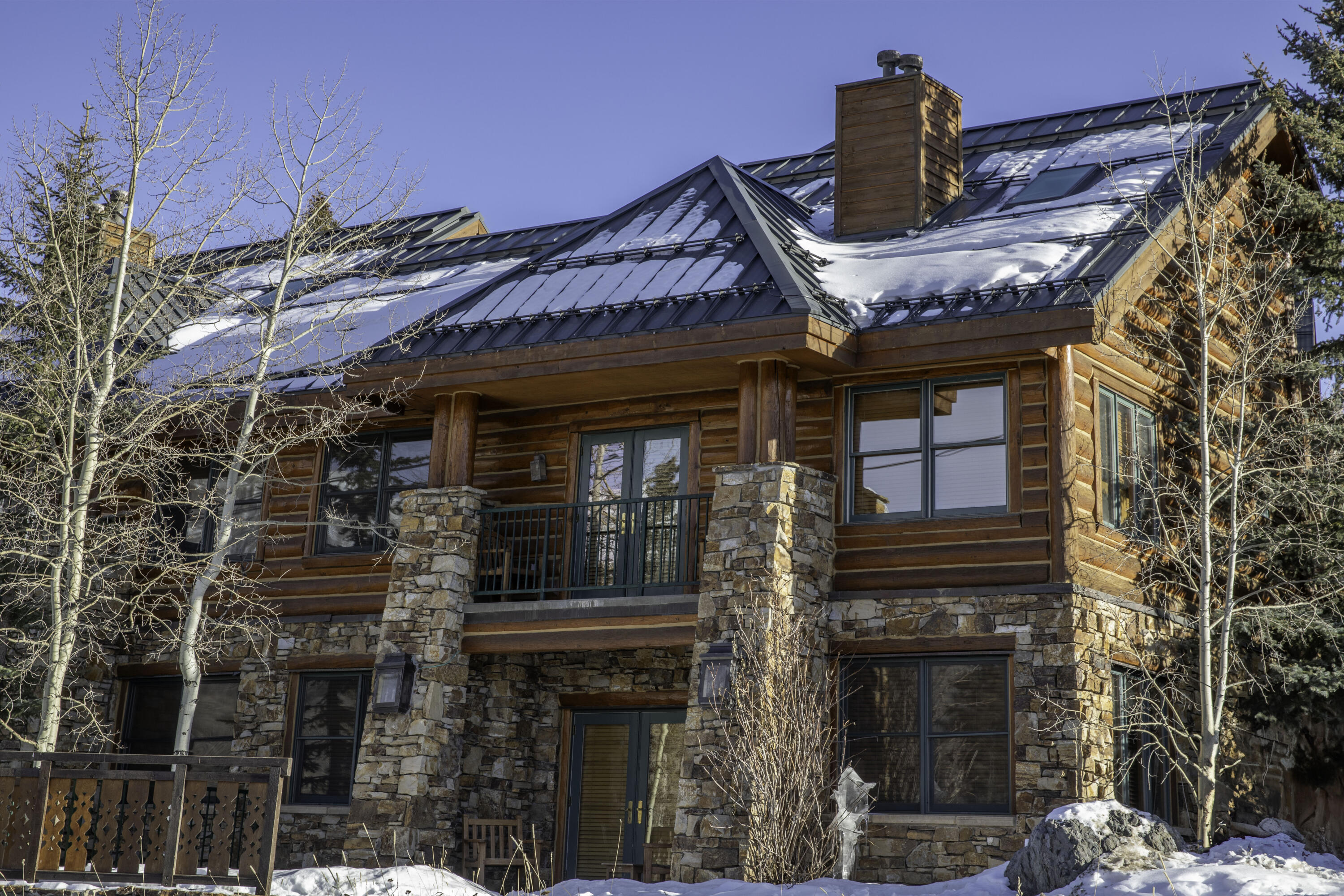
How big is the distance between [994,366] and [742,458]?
8.67ft

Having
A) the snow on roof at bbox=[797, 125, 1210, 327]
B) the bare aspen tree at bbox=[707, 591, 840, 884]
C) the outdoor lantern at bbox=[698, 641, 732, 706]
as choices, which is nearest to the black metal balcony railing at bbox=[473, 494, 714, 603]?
the outdoor lantern at bbox=[698, 641, 732, 706]

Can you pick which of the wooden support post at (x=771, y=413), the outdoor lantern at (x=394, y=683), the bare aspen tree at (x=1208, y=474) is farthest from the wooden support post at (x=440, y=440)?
the bare aspen tree at (x=1208, y=474)

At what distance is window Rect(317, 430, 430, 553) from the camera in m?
16.5

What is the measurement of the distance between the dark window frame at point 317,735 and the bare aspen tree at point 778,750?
5024 millimetres

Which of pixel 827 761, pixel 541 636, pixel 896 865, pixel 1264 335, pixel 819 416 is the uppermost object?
pixel 1264 335

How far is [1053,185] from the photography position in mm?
16141

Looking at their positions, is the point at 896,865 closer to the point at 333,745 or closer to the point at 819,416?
the point at 819,416

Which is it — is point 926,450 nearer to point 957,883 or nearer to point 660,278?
point 660,278

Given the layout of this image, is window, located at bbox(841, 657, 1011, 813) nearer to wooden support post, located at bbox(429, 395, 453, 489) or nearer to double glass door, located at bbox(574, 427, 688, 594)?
double glass door, located at bbox(574, 427, 688, 594)

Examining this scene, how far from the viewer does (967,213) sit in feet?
53.1

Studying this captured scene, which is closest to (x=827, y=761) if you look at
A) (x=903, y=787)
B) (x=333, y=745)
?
(x=903, y=787)

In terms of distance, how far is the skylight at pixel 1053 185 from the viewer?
15.8m

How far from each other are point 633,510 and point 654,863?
368 cm

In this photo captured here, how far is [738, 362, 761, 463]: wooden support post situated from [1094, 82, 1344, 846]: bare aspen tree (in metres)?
3.32
